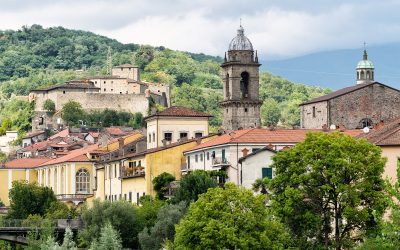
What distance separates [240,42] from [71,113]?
78.3m

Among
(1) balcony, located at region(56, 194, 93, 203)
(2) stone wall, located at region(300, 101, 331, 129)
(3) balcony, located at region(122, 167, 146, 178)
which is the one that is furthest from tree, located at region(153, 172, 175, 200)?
(1) balcony, located at region(56, 194, 93, 203)

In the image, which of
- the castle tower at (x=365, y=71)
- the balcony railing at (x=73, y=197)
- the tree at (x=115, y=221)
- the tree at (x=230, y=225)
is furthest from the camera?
the castle tower at (x=365, y=71)

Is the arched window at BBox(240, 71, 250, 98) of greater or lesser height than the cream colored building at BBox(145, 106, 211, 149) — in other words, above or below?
above

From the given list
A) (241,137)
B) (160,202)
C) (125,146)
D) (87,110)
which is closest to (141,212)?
(160,202)

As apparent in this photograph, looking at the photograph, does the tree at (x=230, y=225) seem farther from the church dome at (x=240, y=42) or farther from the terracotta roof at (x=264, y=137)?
the church dome at (x=240, y=42)

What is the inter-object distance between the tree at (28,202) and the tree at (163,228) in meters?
30.4

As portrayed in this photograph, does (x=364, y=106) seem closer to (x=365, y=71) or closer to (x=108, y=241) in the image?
(x=365, y=71)

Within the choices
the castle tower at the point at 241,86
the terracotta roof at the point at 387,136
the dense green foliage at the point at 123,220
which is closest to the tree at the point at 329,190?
the terracotta roof at the point at 387,136

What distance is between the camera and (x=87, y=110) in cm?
19838

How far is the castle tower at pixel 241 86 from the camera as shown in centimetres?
11256

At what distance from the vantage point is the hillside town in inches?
3095

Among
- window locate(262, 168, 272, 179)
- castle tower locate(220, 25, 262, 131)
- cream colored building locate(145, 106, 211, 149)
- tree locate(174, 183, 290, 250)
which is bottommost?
tree locate(174, 183, 290, 250)

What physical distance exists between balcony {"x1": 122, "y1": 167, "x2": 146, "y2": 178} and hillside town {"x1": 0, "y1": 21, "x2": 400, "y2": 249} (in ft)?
A: 0.29

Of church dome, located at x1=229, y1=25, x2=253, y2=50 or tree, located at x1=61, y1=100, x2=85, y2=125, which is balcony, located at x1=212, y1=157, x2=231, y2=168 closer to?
church dome, located at x1=229, y1=25, x2=253, y2=50
